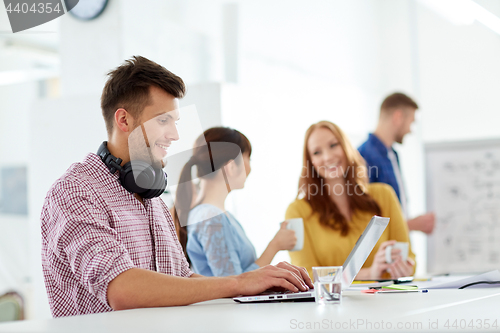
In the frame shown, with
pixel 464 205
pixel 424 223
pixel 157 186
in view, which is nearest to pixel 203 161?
pixel 157 186

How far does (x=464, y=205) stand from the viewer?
3.87m

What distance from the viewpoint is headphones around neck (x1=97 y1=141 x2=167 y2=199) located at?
1281 mm

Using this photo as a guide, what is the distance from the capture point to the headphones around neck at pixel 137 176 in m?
1.28

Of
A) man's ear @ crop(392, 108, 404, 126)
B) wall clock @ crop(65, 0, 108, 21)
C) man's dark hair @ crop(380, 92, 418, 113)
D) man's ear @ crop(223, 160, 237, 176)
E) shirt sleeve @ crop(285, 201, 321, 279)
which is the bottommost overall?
shirt sleeve @ crop(285, 201, 321, 279)

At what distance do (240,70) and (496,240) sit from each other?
2.35 metres

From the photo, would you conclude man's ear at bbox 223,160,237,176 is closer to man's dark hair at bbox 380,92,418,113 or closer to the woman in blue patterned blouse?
the woman in blue patterned blouse

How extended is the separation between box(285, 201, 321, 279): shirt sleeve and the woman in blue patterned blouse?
22cm

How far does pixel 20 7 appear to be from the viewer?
2299 mm

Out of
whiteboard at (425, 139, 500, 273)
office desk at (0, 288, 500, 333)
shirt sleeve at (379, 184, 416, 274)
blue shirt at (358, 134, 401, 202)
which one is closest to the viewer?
office desk at (0, 288, 500, 333)

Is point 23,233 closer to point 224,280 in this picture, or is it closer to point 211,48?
point 211,48

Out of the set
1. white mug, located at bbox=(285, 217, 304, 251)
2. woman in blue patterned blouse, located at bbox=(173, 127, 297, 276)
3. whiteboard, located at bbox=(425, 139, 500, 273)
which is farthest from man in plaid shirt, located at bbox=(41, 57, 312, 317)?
whiteboard, located at bbox=(425, 139, 500, 273)

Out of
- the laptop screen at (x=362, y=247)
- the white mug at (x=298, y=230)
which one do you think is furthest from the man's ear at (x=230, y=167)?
the laptop screen at (x=362, y=247)

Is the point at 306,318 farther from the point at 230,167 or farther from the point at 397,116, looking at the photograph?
the point at 397,116

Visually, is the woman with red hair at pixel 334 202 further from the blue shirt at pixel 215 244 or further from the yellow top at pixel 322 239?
the blue shirt at pixel 215 244
